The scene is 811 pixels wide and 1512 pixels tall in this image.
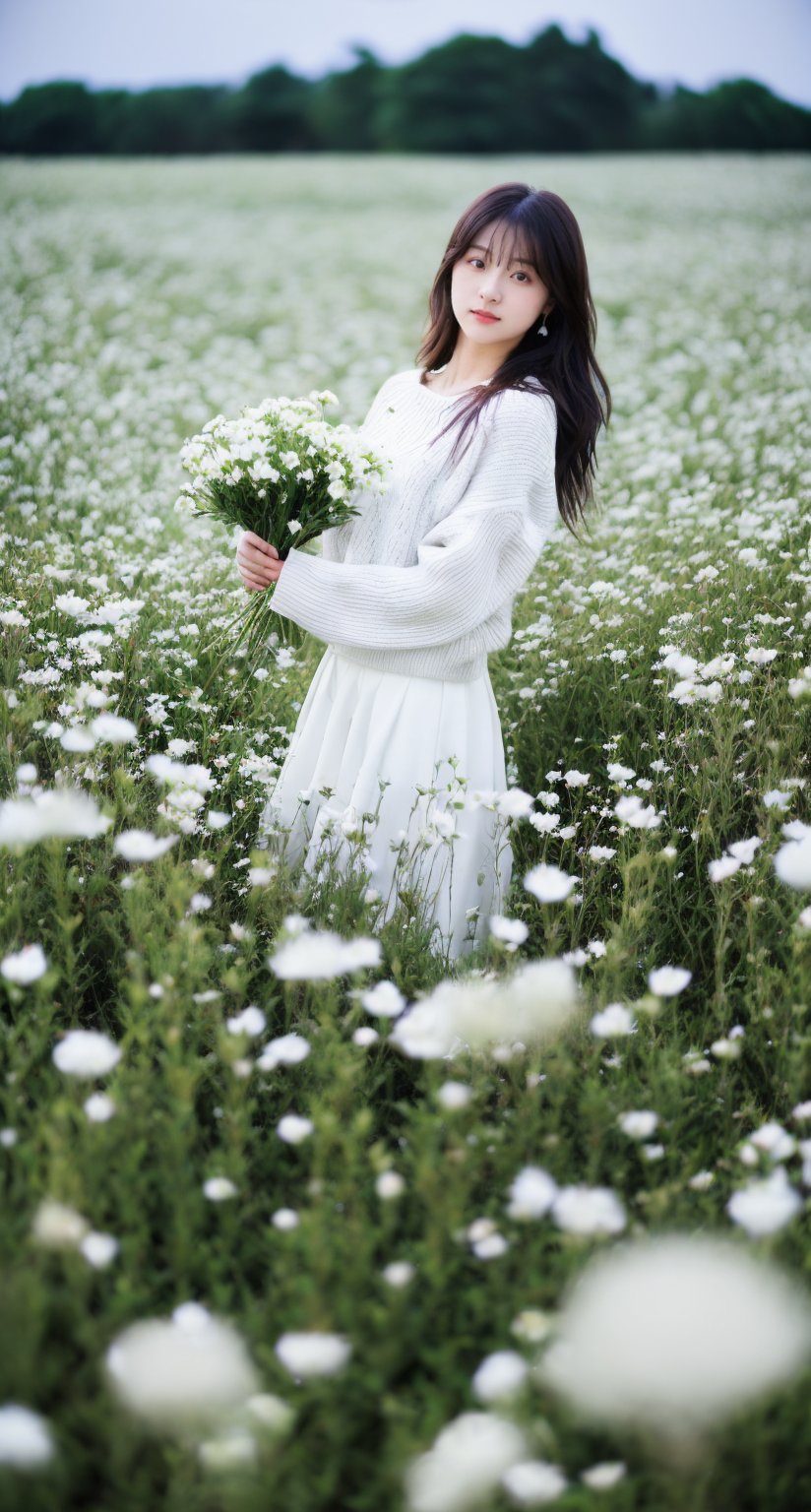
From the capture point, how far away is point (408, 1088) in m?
2.24

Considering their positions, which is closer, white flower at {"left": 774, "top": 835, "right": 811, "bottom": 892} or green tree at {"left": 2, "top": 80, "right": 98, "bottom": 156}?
white flower at {"left": 774, "top": 835, "right": 811, "bottom": 892}

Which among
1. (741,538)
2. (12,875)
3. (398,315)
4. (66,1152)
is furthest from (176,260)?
(66,1152)

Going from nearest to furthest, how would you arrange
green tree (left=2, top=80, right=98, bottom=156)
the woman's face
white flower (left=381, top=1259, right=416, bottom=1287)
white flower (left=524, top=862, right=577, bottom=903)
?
white flower (left=381, top=1259, right=416, bottom=1287), white flower (left=524, top=862, right=577, bottom=903), the woman's face, green tree (left=2, top=80, right=98, bottom=156)

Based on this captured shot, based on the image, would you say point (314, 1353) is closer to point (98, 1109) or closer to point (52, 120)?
point (98, 1109)

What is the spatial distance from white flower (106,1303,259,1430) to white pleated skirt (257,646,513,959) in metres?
1.29

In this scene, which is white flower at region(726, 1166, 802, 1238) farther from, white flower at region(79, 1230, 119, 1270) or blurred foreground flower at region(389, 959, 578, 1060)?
white flower at region(79, 1230, 119, 1270)

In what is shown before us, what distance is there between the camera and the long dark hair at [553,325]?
9.07ft

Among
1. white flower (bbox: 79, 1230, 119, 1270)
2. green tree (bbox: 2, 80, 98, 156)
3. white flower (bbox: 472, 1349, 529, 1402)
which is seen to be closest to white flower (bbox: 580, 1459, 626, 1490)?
white flower (bbox: 472, 1349, 529, 1402)

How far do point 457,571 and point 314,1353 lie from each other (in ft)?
5.62

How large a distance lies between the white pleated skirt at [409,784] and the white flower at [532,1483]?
142cm

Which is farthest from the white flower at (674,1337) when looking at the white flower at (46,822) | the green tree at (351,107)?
the green tree at (351,107)

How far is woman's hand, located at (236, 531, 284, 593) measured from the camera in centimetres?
268

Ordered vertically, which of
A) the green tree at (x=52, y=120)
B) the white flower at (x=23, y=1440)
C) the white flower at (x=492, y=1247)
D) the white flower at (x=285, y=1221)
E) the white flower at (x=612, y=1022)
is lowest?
the white flower at (x=23, y=1440)

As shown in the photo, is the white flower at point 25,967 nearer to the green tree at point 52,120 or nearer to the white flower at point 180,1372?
the white flower at point 180,1372
